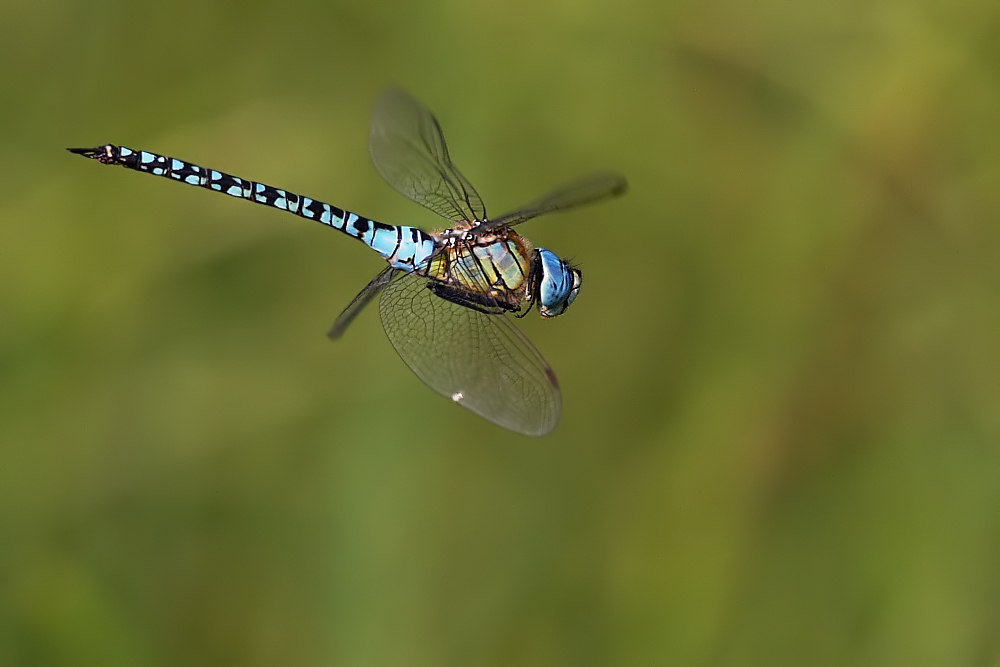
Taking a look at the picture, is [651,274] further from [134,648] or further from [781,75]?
[134,648]

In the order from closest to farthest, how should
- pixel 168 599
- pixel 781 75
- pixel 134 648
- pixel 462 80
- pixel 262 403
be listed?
pixel 134 648
pixel 168 599
pixel 262 403
pixel 462 80
pixel 781 75

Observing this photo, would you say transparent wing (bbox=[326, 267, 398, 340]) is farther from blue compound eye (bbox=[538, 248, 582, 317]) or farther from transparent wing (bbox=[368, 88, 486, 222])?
blue compound eye (bbox=[538, 248, 582, 317])

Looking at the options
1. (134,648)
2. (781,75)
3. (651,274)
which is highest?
(781,75)

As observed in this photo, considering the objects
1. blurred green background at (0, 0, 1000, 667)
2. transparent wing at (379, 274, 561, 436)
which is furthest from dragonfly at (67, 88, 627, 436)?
blurred green background at (0, 0, 1000, 667)

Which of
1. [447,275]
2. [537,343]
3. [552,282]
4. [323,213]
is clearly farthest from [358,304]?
[537,343]

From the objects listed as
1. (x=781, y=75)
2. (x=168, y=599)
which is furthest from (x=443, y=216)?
(x=781, y=75)

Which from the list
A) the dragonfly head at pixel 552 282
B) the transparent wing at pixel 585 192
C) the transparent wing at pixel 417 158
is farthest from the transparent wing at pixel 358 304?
the transparent wing at pixel 585 192
